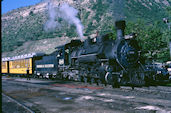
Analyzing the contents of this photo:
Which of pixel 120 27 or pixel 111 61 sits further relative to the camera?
pixel 111 61

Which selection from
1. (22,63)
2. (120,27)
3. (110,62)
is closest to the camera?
(120,27)

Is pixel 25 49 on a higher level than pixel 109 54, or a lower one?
higher

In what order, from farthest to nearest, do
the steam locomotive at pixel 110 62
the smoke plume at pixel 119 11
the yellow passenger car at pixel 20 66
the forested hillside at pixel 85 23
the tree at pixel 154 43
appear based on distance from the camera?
the forested hillside at pixel 85 23 < the tree at pixel 154 43 < the yellow passenger car at pixel 20 66 < the smoke plume at pixel 119 11 < the steam locomotive at pixel 110 62

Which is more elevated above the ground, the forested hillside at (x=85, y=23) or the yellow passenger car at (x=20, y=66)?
the forested hillside at (x=85, y=23)

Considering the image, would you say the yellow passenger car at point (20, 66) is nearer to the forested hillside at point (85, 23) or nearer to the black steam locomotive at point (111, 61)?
the black steam locomotive at point (111, 61)

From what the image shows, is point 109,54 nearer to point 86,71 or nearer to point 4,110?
point 86,71

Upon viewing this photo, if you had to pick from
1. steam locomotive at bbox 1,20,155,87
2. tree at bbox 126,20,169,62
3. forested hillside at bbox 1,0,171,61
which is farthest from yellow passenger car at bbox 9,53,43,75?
forested hillside at bbox 1,0,171,61

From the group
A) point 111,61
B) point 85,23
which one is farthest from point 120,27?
point 85,23

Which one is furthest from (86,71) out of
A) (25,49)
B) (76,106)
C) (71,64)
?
(25,49)

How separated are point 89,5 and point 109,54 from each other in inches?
4265

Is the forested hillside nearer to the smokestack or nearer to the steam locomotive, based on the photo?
the steam locomotive

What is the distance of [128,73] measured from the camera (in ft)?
41.1

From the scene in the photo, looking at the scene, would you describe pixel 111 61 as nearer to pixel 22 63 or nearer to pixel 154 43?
pixel 22 63

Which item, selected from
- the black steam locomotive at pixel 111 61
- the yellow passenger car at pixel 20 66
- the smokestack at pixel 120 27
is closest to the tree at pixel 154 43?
the yellow passenger car at pixel 20 66
